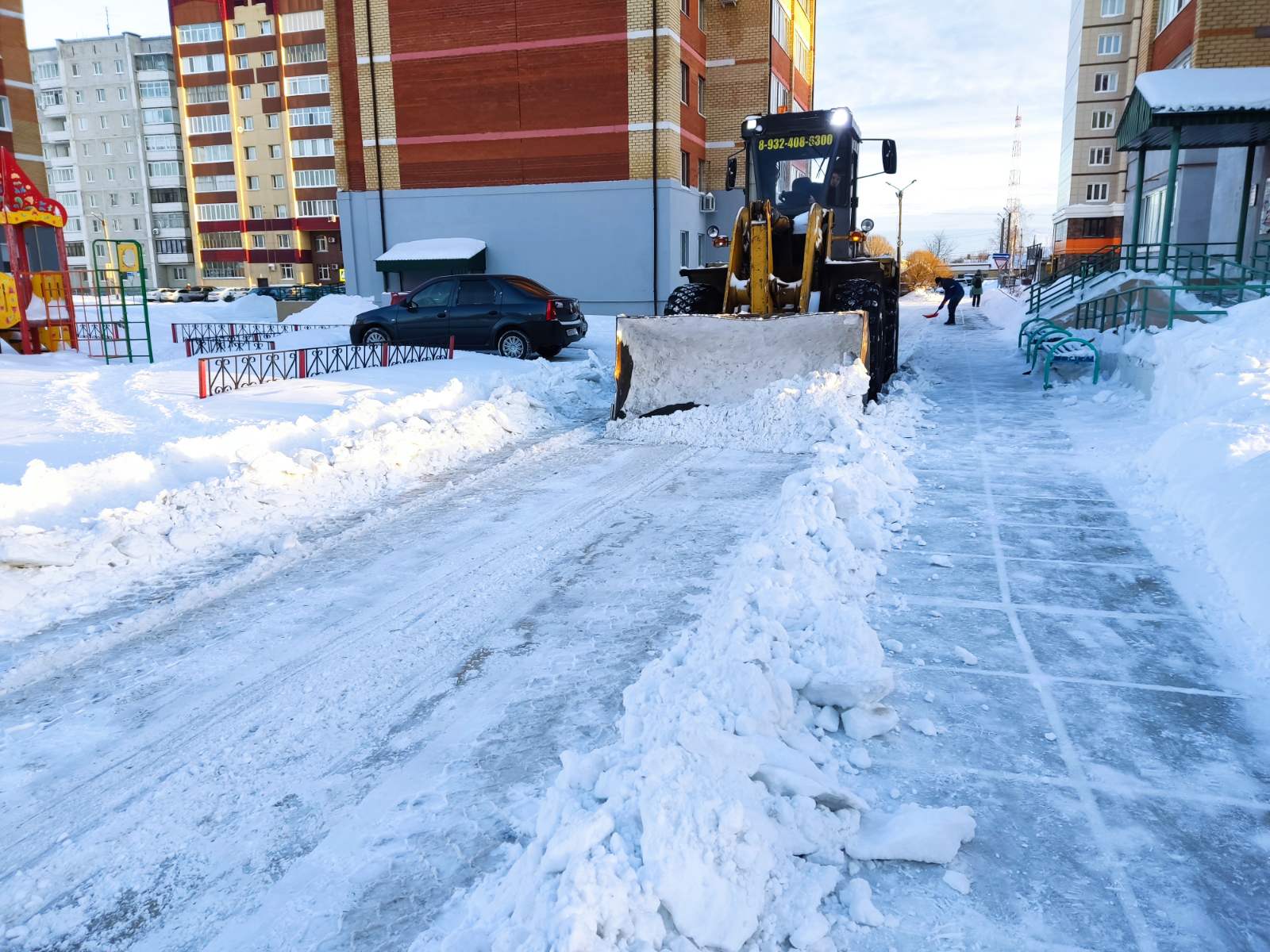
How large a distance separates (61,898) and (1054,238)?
72403 millimetres

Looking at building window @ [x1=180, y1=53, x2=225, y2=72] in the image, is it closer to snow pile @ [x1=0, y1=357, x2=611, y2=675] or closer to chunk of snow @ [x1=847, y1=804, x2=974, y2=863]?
snow pile @ [x1=0, y1=357, x2=611, y2=675]

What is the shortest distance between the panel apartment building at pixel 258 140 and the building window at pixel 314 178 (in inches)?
2.3

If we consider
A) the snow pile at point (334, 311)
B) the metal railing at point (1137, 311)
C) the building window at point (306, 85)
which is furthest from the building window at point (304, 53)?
the metal railing at point (1137, 311)

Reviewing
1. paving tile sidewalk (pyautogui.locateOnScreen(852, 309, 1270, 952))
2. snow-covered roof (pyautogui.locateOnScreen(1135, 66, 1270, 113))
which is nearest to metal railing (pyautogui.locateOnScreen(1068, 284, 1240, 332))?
snow-covered roof (pyautogui.locateOnScreen(1135, 66, 1270, 113))

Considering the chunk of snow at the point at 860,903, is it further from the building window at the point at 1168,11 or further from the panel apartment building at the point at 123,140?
the panel apartment building at the point at 123,140

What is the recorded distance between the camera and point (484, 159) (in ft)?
90.9

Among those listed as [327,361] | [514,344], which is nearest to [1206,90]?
[514,344]

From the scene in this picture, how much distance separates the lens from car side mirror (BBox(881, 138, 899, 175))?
1091cm

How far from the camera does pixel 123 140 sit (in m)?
68.0

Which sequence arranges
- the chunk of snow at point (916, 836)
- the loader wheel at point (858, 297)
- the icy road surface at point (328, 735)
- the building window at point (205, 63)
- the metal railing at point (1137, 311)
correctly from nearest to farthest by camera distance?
the icy road surface at point (328, 735) < the chunk of snow at point (916, 836) < the loader wheel at point (858, 297) < the metal railing at point (1137, 311) < the building window at point (205, 63)

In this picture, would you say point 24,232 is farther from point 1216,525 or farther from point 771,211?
point 1216,525

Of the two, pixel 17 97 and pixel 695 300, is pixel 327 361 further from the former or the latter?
pixel 17 97

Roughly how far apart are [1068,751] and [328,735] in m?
2.90

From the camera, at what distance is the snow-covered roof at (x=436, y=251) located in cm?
2678
